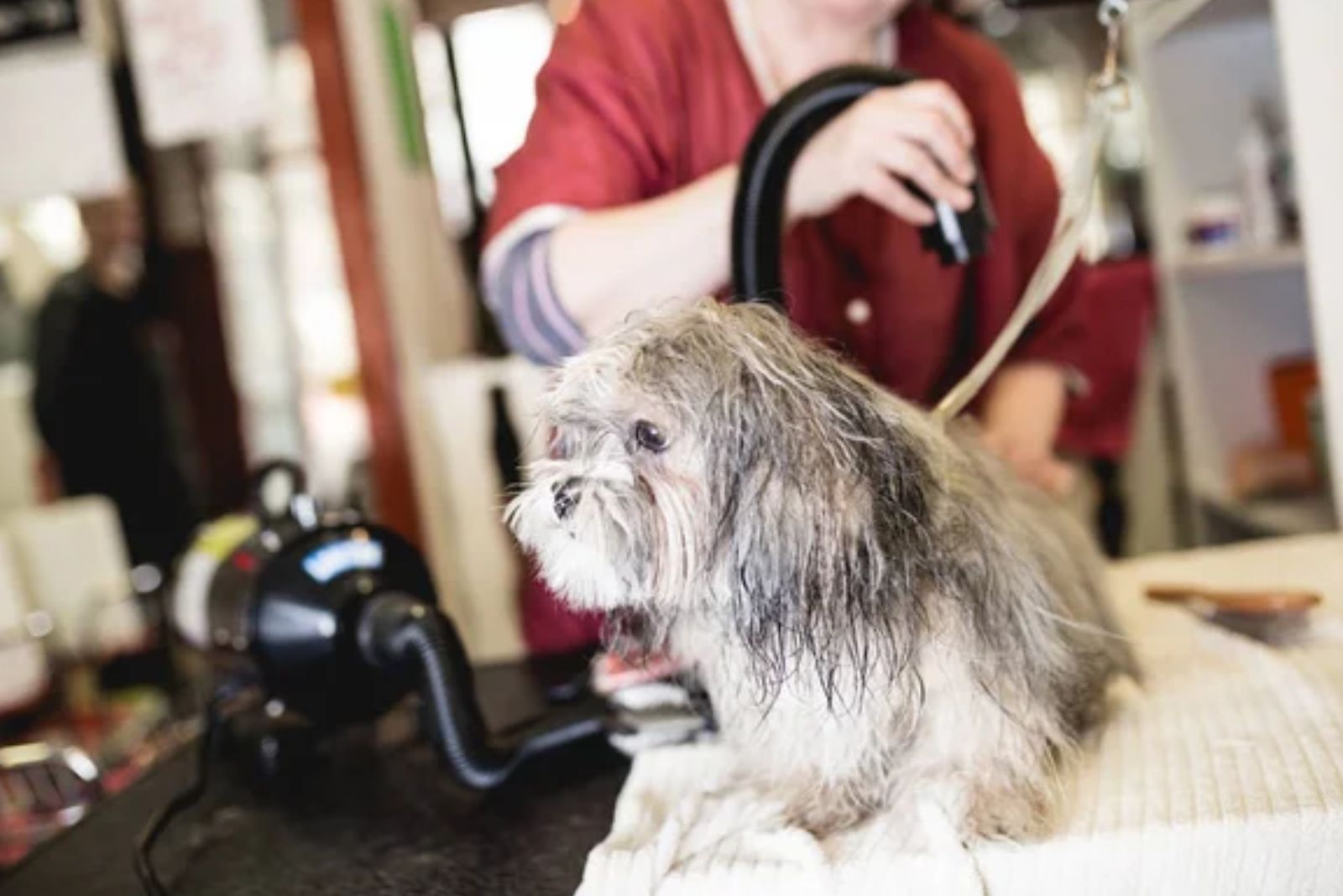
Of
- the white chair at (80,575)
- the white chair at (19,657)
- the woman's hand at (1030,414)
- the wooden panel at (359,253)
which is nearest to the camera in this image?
the woman's hand at (1030,414)

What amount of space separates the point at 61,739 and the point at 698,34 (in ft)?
6.73

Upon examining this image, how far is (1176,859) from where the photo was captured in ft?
1.98

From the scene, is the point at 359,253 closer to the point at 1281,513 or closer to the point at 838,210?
the point at 838,210

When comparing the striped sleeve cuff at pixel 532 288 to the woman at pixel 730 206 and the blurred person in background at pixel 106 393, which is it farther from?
the blurred person in background at pixel 106 393

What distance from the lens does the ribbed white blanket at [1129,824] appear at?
23.8 inches

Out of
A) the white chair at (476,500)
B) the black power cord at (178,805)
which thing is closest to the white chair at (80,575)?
the white chair at (476,500)

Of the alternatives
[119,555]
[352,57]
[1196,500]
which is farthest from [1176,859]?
[119,555]

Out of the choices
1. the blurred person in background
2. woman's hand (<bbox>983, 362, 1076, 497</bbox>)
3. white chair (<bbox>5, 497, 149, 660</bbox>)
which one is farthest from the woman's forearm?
the blurred person in background

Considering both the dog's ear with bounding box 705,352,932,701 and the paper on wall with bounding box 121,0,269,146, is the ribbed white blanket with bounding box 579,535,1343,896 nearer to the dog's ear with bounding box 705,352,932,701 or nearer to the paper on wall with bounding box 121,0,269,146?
the dog's ear with bounding box 705,352,932,701

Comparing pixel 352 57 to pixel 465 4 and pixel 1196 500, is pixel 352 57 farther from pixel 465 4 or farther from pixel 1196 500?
pixel 1196 500

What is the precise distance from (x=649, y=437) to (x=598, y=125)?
45 centimetres

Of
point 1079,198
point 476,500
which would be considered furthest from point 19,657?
point 1079,198

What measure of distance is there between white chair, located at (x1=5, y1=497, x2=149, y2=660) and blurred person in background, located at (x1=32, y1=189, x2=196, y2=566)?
0.16 m

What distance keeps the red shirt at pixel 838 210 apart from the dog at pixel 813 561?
37 cm
